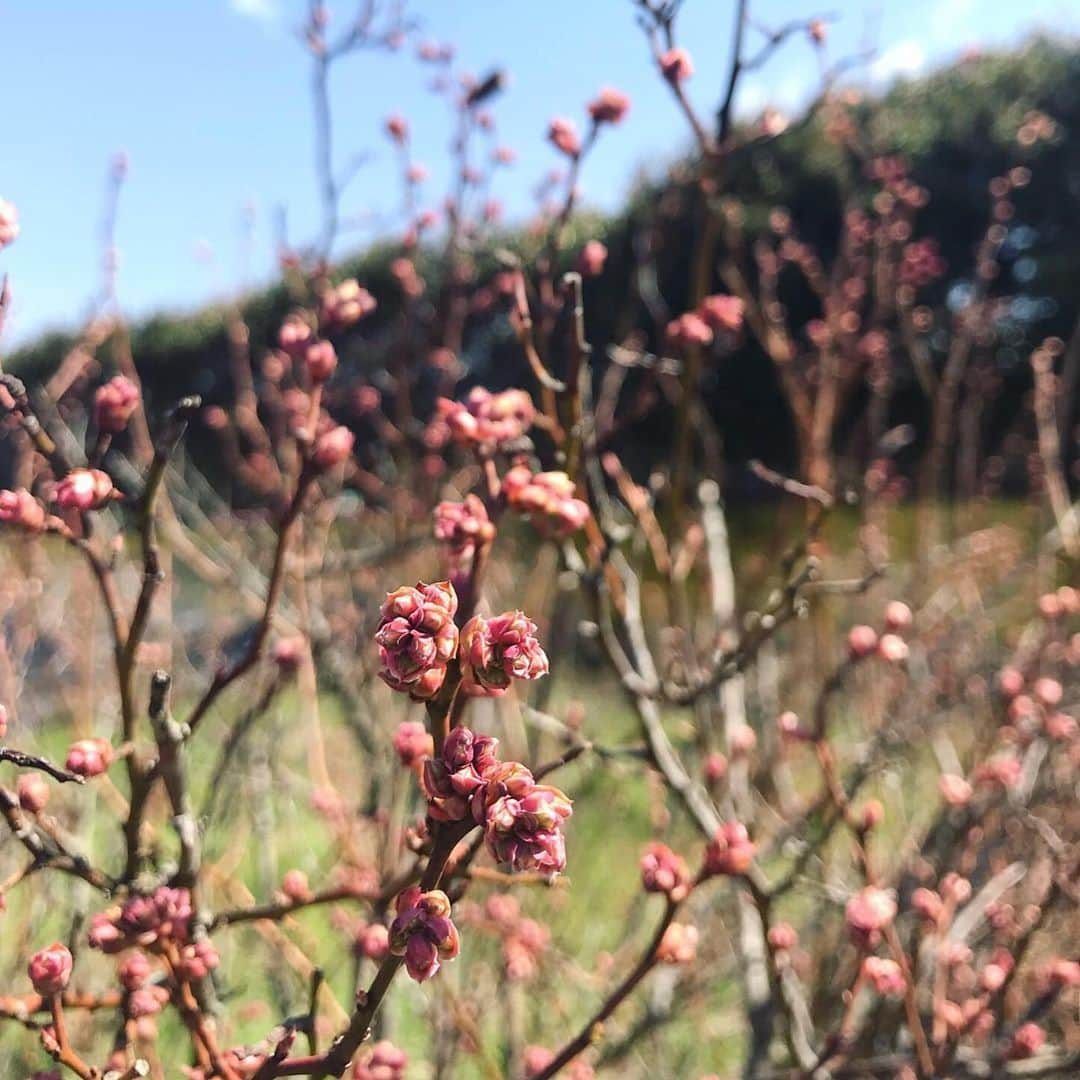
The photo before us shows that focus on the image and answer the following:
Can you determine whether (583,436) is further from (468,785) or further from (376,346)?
(376,346)

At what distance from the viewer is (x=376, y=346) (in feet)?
21.4

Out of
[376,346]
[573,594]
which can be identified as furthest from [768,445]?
[573,594]

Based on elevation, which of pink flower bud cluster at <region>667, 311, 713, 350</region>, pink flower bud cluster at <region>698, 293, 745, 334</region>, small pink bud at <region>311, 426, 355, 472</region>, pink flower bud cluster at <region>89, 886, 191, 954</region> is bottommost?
pink flower bud cluster at <region>89, 886, 191, 954</region>

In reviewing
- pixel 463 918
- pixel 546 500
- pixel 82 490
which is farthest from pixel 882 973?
pixel 463 918

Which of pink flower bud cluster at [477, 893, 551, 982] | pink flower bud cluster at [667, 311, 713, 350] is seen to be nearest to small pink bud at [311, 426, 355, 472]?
pink flower bud cluster at [667, 311, 713, 350]

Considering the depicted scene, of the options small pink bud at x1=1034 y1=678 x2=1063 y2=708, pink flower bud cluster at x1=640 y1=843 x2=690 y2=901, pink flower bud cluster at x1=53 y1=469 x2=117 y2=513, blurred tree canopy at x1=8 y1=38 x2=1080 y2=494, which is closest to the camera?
pink flower bud cluster at x1=53 y1=469 x2=117 y2=513

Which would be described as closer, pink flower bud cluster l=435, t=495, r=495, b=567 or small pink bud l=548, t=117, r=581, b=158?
pink flower bud cluster l=435, t=495, r=495, b=567

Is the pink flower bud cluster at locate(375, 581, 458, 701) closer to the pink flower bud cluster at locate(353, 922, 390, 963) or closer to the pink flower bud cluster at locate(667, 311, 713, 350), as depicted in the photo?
the pink flower bud cluster at locate(353, 922, 390, 963)

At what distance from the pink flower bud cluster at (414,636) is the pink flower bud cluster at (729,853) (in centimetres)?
54

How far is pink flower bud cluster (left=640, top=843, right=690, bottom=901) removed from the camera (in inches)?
41.6

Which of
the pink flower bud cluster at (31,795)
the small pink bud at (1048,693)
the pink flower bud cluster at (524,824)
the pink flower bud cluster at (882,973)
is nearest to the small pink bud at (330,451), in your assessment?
the pink flower bud cluster at (31,795)

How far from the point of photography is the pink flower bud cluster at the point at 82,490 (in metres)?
0.95

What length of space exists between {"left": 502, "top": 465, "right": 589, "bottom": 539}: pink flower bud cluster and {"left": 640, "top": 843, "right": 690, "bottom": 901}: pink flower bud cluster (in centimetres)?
37

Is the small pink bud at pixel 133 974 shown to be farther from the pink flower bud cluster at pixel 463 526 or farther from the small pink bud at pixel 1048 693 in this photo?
the small pink bud at pixel 1048 693
